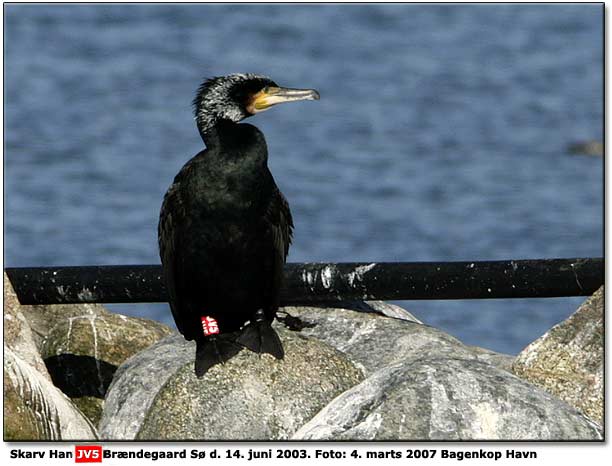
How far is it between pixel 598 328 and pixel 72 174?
18.0m

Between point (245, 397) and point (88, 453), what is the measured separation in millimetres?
723

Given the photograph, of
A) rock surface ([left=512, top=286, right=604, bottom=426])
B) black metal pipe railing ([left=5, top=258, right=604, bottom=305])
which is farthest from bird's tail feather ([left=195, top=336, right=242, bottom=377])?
rock surface ([left=512, top=286, right=604, bottom=426])

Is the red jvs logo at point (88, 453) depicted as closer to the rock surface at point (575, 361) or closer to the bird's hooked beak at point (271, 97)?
the bird's hooked beak at point (271, 97)

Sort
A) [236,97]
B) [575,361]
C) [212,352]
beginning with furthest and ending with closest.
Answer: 1. [575,361]
2. [236,97]
3. [212,352]

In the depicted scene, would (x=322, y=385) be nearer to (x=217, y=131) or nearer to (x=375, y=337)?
(x=375, y=337)

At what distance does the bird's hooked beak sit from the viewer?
7.15m

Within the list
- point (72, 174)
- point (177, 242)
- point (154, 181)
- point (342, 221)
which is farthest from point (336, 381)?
point (72, 174)

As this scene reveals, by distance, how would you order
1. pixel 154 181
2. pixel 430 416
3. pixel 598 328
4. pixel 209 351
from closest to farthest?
1. pixel 430 416
2. pixel 209 351
3. pixel 598 328
4. pixel 154 181

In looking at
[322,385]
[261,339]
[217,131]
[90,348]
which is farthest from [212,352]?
[90,348]

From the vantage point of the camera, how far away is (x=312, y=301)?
814 centimetres

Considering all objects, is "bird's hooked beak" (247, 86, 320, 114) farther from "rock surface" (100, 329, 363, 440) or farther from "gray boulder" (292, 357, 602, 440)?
"gray boulder" (292, 357, 602, 440)

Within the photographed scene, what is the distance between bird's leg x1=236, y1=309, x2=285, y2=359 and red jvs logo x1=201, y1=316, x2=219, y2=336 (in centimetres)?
15

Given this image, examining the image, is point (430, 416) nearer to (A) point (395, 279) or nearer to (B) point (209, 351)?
(B) point (209, 351)

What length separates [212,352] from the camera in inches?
272
